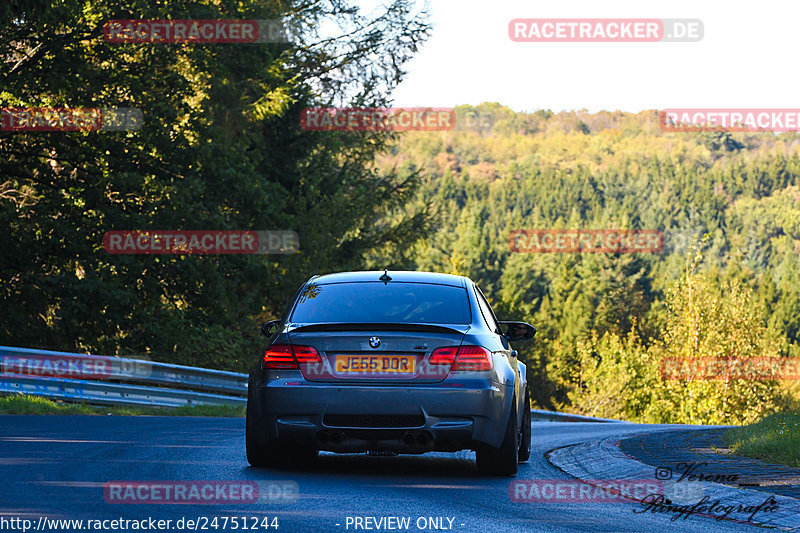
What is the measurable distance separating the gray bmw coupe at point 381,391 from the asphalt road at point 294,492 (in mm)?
268

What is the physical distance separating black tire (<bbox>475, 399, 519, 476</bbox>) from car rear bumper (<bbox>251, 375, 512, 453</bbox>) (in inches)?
11.7

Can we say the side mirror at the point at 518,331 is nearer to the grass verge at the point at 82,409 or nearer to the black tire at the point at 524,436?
the black tire at the point at 524,436

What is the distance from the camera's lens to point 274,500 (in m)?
6.79

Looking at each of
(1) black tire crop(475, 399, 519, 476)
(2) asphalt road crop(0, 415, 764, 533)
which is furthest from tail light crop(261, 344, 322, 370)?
(1) black tire crop(475, 399, 519, 476)

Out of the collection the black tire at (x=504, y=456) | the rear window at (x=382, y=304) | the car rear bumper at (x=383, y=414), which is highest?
the rear window at (x=382, y=304)

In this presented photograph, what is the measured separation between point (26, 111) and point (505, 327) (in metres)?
17.9

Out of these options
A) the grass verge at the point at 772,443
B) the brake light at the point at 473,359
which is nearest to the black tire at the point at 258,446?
the brake light at the point at 473,359

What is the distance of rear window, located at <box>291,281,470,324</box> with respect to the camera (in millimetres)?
8680

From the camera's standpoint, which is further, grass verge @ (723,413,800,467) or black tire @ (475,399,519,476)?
grass verge @ (723,413,800,467)

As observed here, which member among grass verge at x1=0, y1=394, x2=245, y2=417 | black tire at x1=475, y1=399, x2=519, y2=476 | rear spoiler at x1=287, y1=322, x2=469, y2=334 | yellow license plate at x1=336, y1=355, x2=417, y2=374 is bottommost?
grass verge at x1=0, y1=394, x2=245, y2=417

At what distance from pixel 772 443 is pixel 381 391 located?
378cm

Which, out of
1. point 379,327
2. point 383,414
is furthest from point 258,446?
point 379,327

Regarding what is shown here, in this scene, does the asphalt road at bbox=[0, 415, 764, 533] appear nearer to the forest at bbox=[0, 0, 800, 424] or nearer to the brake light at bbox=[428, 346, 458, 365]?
the brake light at bbox=[428, 346, 458, 365]

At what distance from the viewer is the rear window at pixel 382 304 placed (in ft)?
28.5
